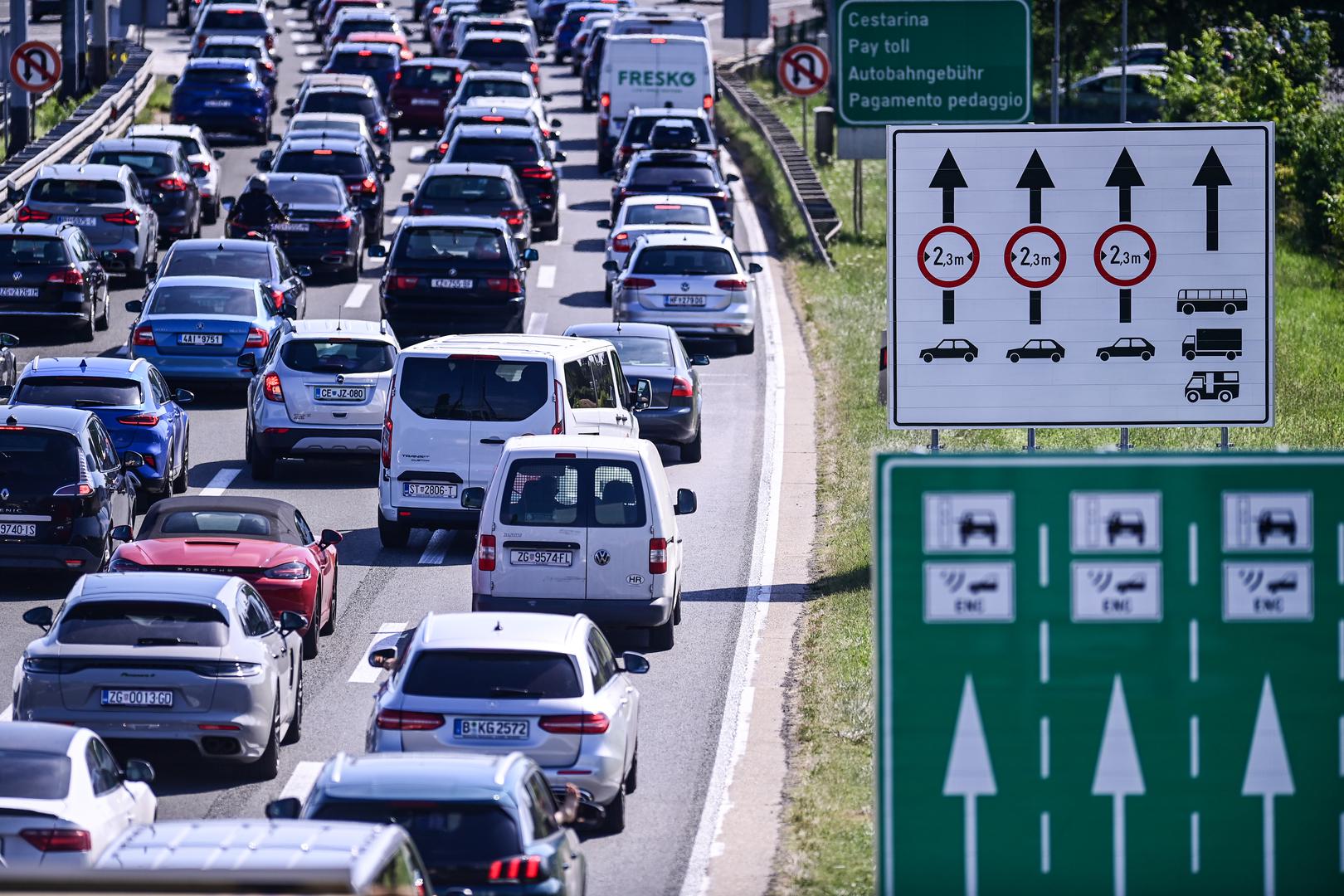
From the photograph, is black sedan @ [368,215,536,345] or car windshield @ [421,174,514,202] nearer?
black sedan @ [368,215,536,345]

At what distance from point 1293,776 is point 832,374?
24431mm

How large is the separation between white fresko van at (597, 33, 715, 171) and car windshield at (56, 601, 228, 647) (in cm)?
3669

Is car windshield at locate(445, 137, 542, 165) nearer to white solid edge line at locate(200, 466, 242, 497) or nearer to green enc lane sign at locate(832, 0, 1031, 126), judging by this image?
white solid edge line at locate(200, 466, 242, 497)

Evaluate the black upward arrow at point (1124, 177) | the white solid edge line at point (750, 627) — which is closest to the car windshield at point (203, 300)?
the white solid edge line at point (750, 627)

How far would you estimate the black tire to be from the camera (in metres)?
23.3

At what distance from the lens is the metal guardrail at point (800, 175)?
43.6 meters

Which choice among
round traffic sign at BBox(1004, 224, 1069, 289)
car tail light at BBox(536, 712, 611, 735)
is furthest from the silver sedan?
round traffic sign at BBox(1004, 224, 1069, 289)

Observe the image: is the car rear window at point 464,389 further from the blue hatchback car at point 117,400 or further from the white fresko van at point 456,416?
the blue hatchback car at point 117,400

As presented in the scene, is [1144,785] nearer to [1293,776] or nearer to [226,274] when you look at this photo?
[1293,776]

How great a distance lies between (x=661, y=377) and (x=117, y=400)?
621cm

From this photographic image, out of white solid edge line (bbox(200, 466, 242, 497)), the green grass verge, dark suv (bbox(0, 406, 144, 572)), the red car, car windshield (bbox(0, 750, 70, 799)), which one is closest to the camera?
car windshield (bbox(0, 750, 70, 799))

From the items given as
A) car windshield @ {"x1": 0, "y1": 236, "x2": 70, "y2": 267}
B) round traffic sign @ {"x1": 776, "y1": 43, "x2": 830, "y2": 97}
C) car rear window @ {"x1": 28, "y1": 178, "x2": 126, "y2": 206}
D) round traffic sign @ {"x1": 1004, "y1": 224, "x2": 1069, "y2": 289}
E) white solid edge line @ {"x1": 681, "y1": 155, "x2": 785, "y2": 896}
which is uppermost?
round traffic sign @ {"x1": 776, "y1": 43, "x2": 830, "y2": 97}

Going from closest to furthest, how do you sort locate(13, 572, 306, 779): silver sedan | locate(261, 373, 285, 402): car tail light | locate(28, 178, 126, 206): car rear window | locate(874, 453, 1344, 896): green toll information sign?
locate(874, 453, 1344, 896): green toll information sign, locate(13, 572, 306, 779): silver sedan, locate(261, 373, 285, 402): car tail light, locate(28, 178, 126, 206): car rear window

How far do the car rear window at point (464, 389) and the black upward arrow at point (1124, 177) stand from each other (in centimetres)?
783
